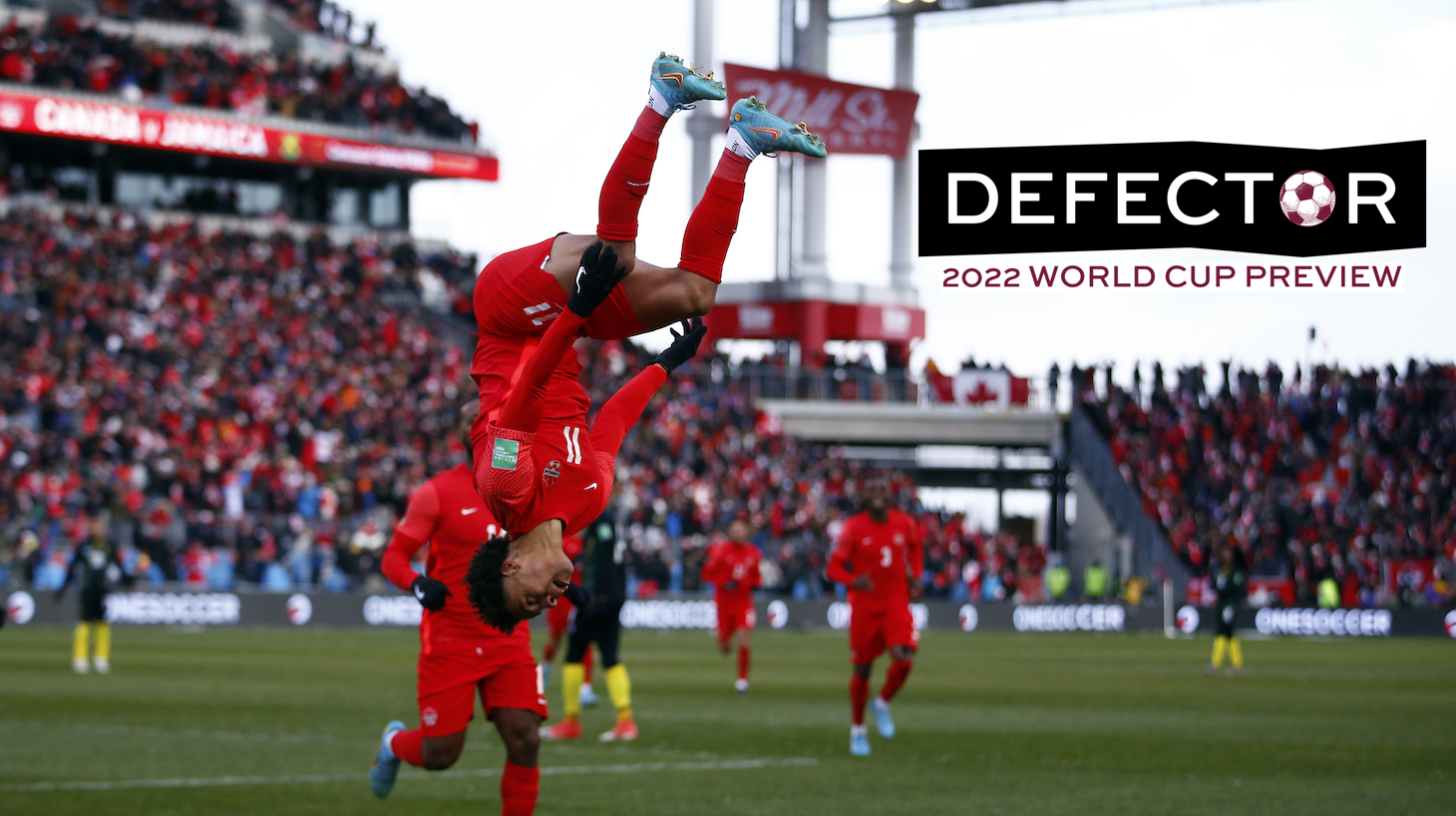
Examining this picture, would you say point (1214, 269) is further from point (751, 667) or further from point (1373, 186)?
point (751, 667)

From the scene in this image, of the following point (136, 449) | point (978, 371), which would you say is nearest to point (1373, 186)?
point (136, 449)

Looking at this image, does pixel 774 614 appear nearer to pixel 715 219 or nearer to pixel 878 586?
pixel 878 586

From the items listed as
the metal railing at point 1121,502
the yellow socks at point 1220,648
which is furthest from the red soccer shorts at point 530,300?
the metal railing at point 1121,502

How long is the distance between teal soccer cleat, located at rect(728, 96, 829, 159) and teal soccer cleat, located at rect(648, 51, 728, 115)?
32 cm

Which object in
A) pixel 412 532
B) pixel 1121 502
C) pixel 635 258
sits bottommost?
pixel 1121 502

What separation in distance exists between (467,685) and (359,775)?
13.1 ft

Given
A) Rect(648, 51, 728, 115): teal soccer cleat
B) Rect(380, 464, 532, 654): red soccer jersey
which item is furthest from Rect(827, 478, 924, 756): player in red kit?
Rect(648, 51, 728, 115): teal soccer cleat

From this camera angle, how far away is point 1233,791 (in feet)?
43.7

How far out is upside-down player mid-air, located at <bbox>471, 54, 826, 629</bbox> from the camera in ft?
26.9

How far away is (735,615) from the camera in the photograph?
24.0 metres

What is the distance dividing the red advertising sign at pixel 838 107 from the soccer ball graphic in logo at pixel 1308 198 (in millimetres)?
22056

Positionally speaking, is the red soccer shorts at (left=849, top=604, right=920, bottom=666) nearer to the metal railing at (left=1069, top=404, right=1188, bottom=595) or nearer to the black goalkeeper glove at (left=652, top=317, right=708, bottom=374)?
the black goalkeeper glove at (left=652, top=317, right=708, bottom=374)

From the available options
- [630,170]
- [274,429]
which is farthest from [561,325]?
[274,429]

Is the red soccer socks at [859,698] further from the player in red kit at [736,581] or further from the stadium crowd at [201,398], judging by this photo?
the stadium crowd at [201,398]
